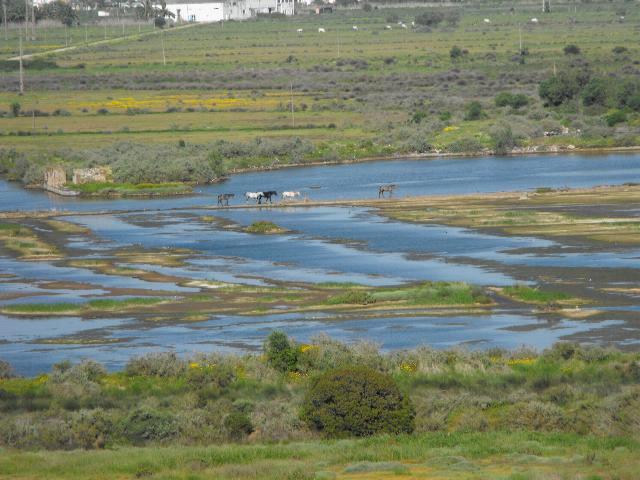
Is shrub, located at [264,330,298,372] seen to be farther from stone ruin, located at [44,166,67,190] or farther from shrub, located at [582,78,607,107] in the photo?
shrub, located at [582,78,607,107]

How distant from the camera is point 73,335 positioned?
3756cm

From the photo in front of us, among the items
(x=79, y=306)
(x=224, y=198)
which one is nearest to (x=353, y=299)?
(x=79, y=306)

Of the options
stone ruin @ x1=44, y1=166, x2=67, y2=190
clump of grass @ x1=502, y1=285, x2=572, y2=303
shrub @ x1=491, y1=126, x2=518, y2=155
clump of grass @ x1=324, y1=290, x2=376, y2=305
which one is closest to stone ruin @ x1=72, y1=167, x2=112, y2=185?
stone ruin @ x1=44, y1=166, x2=67, y2=190

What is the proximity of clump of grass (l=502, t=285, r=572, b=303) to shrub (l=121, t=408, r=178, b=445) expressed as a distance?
17115 millimetres

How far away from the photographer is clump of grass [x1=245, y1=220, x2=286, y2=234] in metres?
57.9

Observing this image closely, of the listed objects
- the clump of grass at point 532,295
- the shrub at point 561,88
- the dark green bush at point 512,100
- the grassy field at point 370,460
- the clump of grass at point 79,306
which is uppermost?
the shrub at point 561,88

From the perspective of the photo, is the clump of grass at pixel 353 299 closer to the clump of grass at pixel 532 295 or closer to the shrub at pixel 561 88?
the clump of grass at pixel 532 295

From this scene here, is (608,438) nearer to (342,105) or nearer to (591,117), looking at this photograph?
(591,117)

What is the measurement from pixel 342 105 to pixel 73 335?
74.2 metres

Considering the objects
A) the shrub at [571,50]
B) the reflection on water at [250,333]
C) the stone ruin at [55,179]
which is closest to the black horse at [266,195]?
the stone ruin at [55,179]

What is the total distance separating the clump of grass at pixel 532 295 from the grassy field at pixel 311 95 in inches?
1561

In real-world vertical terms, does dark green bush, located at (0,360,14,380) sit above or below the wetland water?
above

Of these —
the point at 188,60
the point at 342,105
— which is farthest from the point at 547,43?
the point at 342,105

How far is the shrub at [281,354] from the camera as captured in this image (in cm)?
3067
